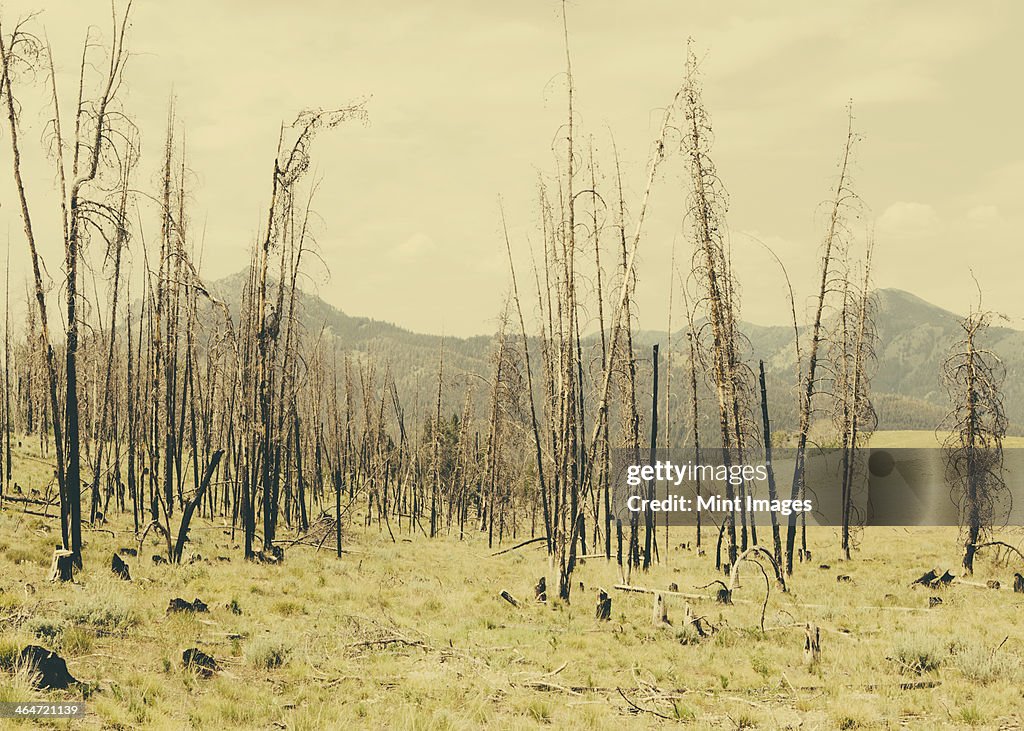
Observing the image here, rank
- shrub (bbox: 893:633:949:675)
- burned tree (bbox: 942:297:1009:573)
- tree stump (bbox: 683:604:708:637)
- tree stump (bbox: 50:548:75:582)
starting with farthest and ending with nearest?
burned tree (bbox: 942:297:1009:573), tree stump (bbox: 683:604:708:637), tree stump (bbox: 50:548:75:582), shrub (bbox: 893:633:949:675)

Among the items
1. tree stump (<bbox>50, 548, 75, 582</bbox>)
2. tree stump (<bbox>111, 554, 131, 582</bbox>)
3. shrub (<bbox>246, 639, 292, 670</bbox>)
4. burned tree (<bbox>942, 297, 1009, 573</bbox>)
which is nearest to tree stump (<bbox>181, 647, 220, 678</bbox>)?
shrub (<bbox>246, 639, 292, 670</bbox>)

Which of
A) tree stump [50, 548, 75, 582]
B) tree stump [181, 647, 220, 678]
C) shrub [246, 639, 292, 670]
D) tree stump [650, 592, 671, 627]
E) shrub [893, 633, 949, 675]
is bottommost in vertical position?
tree stump [650, 592, 671, 627]

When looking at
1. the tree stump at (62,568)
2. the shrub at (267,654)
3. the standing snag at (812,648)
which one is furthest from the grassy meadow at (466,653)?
the tree stump at (62,568)

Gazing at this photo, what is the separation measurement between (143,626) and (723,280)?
16589 millimetres

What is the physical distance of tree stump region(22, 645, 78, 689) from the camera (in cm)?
749

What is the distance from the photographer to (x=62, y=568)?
512 inches

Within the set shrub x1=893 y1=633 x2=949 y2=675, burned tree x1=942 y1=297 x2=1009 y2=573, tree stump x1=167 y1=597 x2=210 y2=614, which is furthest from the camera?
burned tree x1=942 y1=297 x2=1009 y2=573

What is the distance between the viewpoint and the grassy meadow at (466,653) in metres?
8.38

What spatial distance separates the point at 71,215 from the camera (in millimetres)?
14586

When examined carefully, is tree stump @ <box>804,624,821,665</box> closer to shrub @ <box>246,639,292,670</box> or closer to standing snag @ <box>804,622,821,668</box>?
standing snag @ <box>804,622,821,668</box>

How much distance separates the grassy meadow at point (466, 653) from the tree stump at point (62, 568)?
38 cm

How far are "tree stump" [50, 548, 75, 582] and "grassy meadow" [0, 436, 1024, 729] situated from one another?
1.25 feet

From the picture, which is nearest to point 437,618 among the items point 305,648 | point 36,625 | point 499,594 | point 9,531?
point 499,594

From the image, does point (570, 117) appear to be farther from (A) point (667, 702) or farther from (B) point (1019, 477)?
(B) point (1019, 477)
